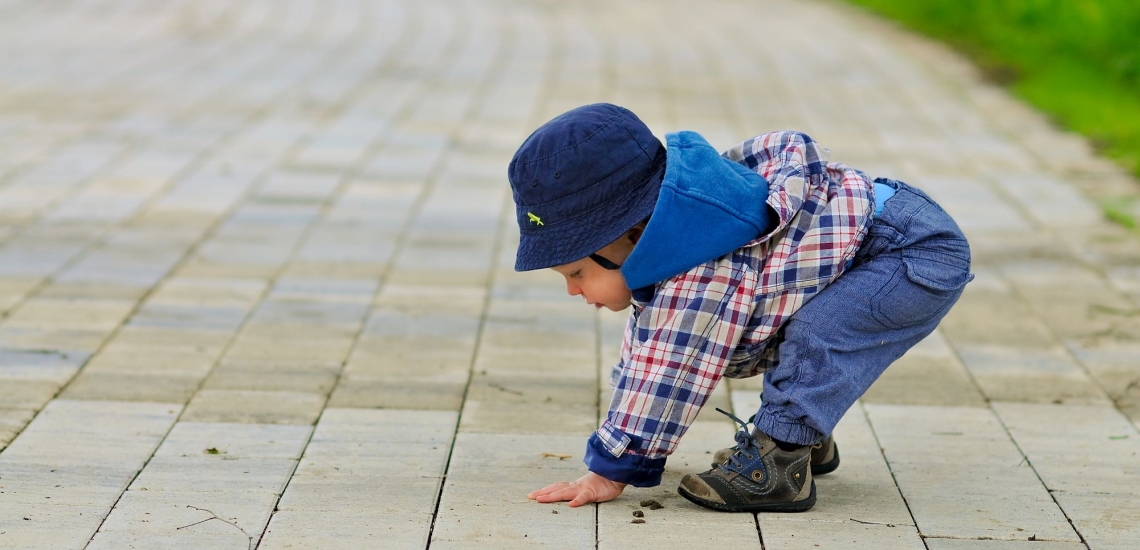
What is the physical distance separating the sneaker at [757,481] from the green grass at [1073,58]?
4528mm

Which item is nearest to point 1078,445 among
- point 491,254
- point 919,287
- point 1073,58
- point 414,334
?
point 919,287

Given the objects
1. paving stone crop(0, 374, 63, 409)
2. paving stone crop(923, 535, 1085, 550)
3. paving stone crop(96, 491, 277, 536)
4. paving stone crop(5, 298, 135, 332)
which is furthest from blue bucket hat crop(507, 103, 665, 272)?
paving stone crop(5, 298, 135, 332)

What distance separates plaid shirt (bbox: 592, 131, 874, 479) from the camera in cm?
243

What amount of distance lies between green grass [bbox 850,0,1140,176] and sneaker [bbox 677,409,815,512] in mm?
4528

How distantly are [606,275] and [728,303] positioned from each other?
26 centimetres

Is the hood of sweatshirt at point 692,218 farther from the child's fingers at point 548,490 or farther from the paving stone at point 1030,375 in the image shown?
the paving stone at point 1030,375

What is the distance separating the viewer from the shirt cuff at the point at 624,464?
8.27ft

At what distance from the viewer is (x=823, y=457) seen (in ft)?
9.27

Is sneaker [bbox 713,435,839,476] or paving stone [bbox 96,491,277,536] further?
sneaker [bbox 713,435,839,476]

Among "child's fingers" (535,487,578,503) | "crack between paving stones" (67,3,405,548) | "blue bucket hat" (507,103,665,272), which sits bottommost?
"crack between paving stones" (67,3,405,548)

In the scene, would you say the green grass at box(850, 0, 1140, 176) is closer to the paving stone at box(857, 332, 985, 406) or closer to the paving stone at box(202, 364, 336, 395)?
the paving stone at box(857, 332, 985, 406)

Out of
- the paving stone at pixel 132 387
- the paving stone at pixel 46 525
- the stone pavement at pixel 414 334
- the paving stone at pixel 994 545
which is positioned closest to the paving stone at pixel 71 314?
the stone pavement at pixel 414 334

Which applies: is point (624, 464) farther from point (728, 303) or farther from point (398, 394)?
point (398, 394)

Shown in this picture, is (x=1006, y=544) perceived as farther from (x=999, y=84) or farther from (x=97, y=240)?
(x=999, y=84)
